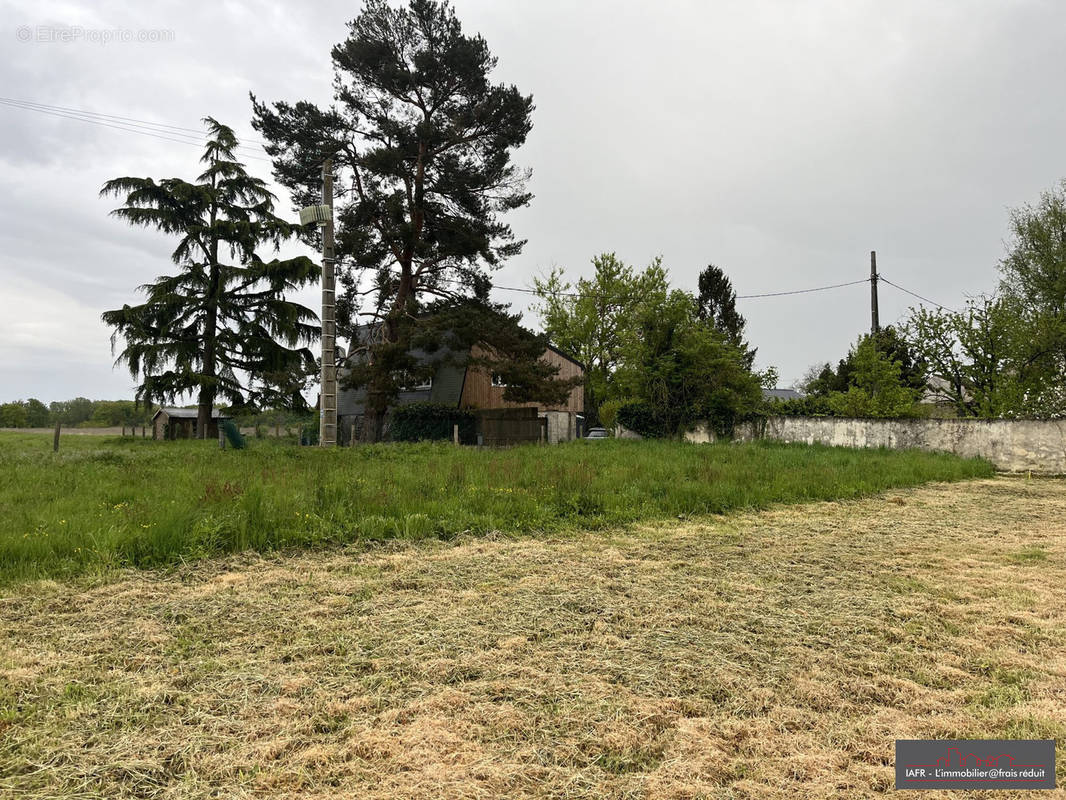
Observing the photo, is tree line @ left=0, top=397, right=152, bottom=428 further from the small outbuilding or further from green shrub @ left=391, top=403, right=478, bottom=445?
green shrub @ left=391, top=403, right=478, bottom=445

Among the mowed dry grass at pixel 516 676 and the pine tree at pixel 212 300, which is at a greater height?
the pine tree at pixel 212 300

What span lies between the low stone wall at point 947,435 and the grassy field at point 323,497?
24.7 feet

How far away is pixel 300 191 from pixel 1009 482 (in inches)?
936

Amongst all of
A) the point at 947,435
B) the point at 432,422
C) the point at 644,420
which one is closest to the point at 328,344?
the point at 432,422

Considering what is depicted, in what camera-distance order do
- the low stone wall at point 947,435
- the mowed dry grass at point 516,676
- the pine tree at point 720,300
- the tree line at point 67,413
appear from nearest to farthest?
the mowed dry grass at point 516,676
the low stone wall at point 947,435
the pine tree at point 720,300
the tree line at point 67,413

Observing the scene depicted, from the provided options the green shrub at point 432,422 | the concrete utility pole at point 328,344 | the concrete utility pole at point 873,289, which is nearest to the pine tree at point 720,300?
the concrete utility pole at point 873,289

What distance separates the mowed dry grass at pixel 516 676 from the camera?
2064mm

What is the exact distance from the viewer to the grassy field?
16.9 ft

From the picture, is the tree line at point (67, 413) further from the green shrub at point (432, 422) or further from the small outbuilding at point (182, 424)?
the green shrub at point (432, 422)

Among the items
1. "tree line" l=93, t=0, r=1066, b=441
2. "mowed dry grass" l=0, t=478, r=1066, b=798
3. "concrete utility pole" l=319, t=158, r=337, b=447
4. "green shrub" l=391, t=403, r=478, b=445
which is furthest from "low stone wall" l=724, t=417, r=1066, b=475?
"mowed dry grass" l=0, t=478, r=1066, b=798

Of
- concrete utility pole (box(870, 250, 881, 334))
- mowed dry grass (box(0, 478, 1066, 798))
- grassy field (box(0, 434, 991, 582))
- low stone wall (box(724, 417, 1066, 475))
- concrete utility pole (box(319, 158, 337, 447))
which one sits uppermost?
concrete utility pole (box(870, 250, 881, 334))

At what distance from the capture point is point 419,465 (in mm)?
10695

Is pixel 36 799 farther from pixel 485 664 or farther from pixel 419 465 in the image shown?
pixel 419 465

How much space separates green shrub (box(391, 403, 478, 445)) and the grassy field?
1136cm
